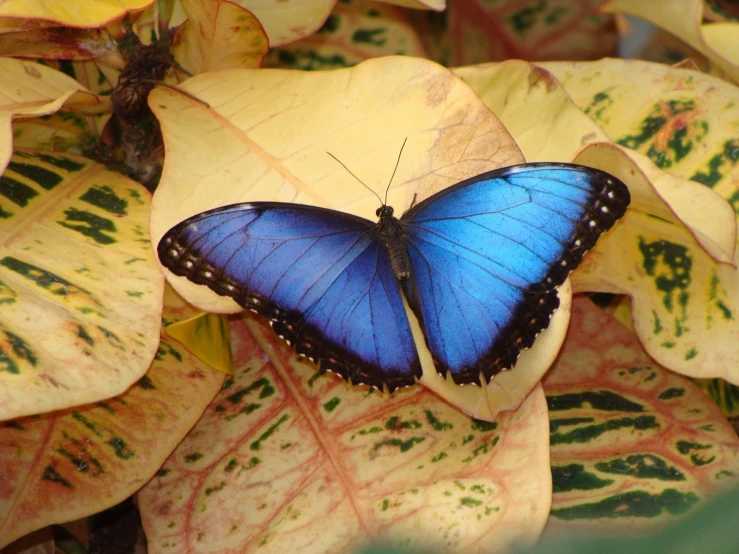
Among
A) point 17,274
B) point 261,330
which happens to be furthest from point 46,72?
point 261,330

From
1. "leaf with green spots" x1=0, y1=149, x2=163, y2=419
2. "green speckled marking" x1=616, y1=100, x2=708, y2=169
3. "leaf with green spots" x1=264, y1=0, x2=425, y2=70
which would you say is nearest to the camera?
"leaf with green spots" x1=0, y1=149, x2=163, y2=419

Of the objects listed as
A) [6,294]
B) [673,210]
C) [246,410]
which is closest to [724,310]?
[673,210]

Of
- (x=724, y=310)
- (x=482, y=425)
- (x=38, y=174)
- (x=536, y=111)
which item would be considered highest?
(x=536, y=111)

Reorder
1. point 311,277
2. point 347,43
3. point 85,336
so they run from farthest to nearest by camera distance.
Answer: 1. point 347,43
2. point 311,277
3. point 85,336

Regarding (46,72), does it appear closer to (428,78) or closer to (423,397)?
(428,78)

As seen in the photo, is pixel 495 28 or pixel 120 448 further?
pixel 495 28

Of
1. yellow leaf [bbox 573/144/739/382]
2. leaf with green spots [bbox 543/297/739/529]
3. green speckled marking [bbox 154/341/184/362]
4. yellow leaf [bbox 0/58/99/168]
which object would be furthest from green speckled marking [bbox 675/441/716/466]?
yellow leaf [bbox 0/58/99/168]

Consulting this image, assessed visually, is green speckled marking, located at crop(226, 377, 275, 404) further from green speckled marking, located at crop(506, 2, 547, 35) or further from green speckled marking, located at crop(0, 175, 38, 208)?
green speckled marking, located at crop(506, 2, 547, 35)

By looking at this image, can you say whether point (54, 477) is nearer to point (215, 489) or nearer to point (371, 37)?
point (215, 489)
